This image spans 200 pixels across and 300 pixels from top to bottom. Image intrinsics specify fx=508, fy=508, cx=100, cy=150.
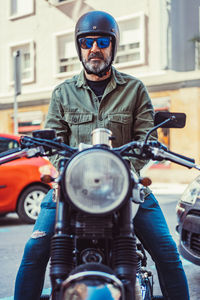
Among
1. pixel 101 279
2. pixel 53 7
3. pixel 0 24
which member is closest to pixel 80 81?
pixel 101 279

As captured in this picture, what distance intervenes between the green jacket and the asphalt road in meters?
2.03

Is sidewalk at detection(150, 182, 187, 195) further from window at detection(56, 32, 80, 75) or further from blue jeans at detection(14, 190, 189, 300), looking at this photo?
blue jeans at detection(14, 190, 189, 300)

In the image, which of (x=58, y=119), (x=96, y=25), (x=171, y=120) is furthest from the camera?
(x=58, y=119)

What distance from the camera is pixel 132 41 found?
21375mm

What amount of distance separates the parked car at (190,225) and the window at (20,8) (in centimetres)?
2100

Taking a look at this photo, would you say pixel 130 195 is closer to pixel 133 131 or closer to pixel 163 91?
pixel 133 131

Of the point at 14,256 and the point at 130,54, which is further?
the point at 130,54

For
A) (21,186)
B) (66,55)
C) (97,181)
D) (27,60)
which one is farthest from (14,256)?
(27,60)

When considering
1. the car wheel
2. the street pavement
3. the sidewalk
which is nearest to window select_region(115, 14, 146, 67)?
the sidewalk

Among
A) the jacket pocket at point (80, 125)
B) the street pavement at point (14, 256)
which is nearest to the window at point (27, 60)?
the street pavement at point (14, 256)

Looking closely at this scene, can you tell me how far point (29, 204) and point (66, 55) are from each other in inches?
612

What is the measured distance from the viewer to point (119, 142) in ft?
9.17

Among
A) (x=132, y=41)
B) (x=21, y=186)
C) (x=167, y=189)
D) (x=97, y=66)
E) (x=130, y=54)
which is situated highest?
(x=132, y=41)

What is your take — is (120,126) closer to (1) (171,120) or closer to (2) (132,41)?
(1) (171,120)
